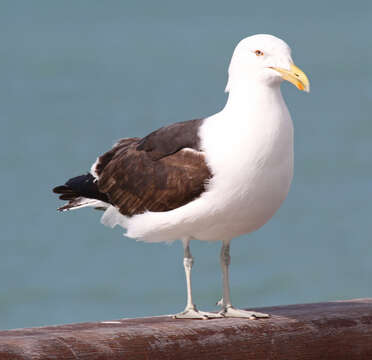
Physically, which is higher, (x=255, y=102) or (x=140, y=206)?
(x=255, y=102)

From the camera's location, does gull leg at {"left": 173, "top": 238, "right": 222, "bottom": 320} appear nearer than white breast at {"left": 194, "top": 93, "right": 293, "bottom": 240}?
No

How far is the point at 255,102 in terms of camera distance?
5176 millimetres

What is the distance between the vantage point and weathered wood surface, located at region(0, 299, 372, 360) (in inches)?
165

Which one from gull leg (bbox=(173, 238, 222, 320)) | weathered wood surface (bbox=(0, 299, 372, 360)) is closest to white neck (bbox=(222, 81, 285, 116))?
gull leg (bbox=(173, 238, 222, 320))

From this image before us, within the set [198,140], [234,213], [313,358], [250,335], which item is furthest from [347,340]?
[198,140]

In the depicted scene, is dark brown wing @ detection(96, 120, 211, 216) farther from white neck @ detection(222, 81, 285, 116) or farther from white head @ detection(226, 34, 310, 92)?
white head @ detection(226, 34, 310, 92)

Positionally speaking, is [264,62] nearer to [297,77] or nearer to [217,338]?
[297,77]

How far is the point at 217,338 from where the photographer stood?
476 cm

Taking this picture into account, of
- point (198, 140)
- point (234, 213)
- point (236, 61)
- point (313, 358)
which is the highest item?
point (236, 61)

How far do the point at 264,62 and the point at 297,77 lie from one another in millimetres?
229

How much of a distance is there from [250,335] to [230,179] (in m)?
0.85

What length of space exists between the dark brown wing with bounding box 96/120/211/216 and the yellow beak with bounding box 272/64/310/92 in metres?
0.65

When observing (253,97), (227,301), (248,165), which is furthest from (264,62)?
(227,301)

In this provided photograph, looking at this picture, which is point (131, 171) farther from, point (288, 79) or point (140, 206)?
point (288, 79)
